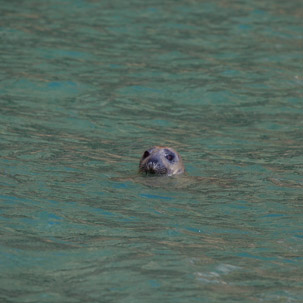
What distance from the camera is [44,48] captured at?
16.0 m

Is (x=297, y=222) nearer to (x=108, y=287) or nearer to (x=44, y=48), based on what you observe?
(x=108, y=287)

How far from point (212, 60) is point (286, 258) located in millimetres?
9182

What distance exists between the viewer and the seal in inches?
389

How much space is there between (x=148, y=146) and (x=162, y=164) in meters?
1.48

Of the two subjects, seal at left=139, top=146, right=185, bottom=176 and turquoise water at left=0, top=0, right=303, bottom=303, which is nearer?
turquoise water at left=0, top=0, right=303, bottom=303

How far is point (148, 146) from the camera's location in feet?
37.2

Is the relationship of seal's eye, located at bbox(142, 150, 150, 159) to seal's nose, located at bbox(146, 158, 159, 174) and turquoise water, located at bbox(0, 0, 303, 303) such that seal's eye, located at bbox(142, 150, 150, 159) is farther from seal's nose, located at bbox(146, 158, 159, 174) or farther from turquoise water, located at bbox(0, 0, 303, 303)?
turquoise water, located at bbox(0, 0, 303, 303)

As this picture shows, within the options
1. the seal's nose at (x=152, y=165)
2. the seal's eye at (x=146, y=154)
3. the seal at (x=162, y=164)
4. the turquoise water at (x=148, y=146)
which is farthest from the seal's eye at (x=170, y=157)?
the turquoise water at (x=148, y=146)

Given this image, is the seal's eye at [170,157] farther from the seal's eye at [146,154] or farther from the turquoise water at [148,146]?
the turquoise water at [148,146]

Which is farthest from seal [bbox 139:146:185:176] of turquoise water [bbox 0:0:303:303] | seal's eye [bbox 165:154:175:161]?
turquoise water [bbox 0:0:303:303]

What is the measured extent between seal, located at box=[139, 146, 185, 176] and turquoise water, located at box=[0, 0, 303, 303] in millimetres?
203

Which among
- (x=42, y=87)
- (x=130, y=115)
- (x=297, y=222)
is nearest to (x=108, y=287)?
(x=297, y=222)

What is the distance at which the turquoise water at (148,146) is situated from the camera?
6582 millimetres

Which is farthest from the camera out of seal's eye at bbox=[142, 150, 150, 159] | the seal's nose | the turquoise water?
seal's eye at bbox=[142, 150, 150, 159]
